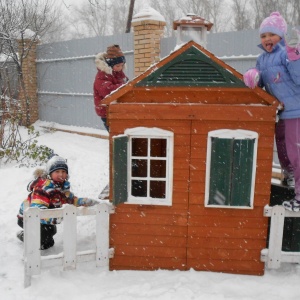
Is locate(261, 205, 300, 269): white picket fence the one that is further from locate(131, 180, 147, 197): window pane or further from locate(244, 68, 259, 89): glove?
locate(131, 180, 147, 197): window pane

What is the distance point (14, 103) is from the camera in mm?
10031

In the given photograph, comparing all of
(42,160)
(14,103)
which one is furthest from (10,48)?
(42,160)

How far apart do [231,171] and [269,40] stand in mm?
1401

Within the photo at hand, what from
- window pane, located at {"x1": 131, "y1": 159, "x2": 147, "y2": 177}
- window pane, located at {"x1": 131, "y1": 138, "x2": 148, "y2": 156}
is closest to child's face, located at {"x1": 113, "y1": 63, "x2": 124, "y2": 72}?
window pane, located at {"x1": 131, "y1": 138, "x2": 148, "y2": 156}

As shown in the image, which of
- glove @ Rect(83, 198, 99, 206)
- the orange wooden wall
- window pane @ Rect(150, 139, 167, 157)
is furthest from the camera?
window pane @ Rect(150, 139, 167, 157)

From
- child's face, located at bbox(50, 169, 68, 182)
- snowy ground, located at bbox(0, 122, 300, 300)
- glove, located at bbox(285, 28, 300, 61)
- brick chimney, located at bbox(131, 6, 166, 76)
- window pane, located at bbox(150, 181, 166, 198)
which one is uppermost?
brick chimney, located at bbox(131, 6, 166, 76)

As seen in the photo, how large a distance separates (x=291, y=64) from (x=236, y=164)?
3.66ft

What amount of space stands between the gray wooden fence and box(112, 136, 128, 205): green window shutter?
18.0 feet

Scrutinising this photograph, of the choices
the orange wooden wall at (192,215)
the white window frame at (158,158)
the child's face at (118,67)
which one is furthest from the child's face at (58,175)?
the child's face at (118,67)

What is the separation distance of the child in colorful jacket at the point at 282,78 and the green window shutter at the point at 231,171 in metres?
0.44

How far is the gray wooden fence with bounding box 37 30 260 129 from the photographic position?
1052 cm

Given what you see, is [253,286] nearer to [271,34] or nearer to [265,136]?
[265,136]

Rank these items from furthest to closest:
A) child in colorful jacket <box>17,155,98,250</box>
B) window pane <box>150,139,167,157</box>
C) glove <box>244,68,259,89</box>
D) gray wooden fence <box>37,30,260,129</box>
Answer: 1. gray wooden fence <box>37,30,260,129</box>
2. window pane <box>150,139,167,157</box>
3. child in colorful jacket <box>17,155,98,250</box>
4. glove <box>244,68,259,89</box>

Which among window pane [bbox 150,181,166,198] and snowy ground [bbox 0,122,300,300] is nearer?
snowy ground [bbox 0,122,300,300]
